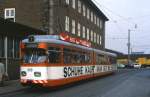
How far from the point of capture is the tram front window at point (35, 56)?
22.6m

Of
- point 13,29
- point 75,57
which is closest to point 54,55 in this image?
point 75,57

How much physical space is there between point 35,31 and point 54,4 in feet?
25.7

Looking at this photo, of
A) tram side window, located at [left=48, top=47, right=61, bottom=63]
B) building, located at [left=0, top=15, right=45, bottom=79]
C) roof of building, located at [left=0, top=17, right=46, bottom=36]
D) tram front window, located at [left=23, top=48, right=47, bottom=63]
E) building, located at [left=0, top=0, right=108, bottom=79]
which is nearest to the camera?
tram front window, located at [left=23, top=48, right=47, bottom=63]

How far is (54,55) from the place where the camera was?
23328 mm

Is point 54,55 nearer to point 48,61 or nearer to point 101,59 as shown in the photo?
point 48,61

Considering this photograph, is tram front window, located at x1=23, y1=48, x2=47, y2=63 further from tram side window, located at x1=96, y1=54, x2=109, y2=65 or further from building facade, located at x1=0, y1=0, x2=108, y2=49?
building facade, located at x1=0, y1=0, x2=108, y2=49

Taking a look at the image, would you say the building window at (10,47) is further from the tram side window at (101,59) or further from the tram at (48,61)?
the tram side window at (101,59)

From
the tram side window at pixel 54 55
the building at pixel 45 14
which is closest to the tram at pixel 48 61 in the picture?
the tram side window at pixel 54 55

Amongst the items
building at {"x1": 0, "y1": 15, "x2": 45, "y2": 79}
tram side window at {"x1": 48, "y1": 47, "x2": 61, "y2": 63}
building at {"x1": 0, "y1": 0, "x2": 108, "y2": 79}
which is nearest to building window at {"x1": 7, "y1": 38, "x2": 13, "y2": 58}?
building at {"x1": 0, "y1": 15, "x2": 45, "y2": 79}

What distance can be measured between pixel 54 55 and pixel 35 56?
45.4 inches

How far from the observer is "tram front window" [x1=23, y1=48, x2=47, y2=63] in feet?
74.1

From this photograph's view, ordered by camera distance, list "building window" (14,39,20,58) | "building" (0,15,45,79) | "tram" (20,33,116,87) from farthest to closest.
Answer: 1. "building window" (14,39,20,58)
2. "building" (0,15,45,79)
3. "tram" (20,33,116,87)

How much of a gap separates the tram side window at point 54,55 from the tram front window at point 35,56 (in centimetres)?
39

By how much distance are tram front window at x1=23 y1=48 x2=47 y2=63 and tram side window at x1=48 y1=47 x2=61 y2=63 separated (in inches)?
15.4
